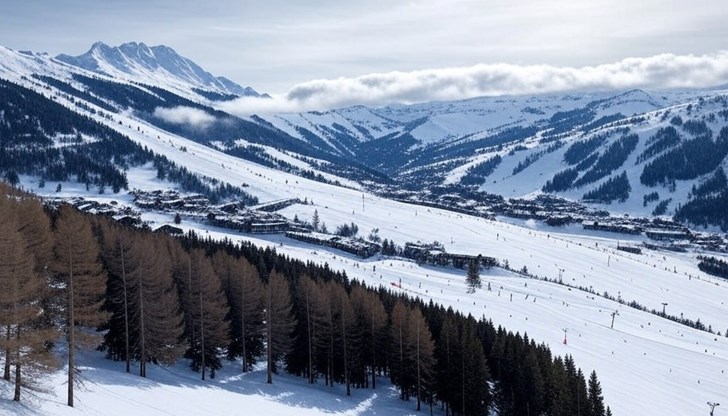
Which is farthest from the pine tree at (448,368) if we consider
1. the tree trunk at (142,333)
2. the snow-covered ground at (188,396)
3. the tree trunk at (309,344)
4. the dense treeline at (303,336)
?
the tree trunk at (142,333)

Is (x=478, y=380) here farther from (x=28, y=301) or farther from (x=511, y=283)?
(x=511, y=283)

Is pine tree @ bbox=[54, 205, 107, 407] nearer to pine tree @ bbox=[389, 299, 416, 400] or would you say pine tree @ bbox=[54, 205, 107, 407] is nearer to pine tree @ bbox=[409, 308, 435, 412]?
pine tree @ bbox=[409, 308, 435, 412]

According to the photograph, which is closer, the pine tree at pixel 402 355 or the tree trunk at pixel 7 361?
the tree trunk at pixel 7 361

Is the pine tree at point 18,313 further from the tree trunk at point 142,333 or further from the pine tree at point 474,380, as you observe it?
the pine tree at point 474,380

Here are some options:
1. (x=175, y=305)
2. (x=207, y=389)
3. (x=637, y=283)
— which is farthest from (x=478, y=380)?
(x=637, y=283)

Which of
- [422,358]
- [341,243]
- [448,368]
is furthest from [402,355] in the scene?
[341,243]

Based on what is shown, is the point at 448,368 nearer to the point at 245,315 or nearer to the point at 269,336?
the point at 269,336

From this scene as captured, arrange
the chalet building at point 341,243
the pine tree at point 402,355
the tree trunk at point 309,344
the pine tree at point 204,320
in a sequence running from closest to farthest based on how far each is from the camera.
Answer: the pine tree at point 204,320
the pine tree at point 402,355
the tree trunk at point 309,344
the chalet building at point 341,243

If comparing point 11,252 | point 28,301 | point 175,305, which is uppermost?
point 11,252

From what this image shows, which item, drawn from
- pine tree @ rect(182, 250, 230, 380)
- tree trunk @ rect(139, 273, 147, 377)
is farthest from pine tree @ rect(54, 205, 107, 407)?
pine tree @ rect(182, 250, 230, 380)
